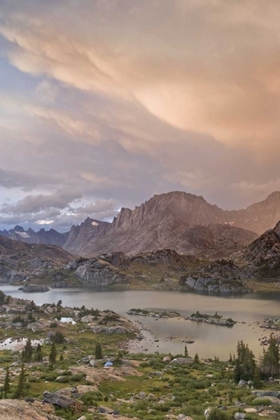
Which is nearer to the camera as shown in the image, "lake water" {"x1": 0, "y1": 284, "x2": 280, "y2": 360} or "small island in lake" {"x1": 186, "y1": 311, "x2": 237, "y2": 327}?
"lake water" {"x1": 0, "y1": 284, "x2": 280, "y2": 360}

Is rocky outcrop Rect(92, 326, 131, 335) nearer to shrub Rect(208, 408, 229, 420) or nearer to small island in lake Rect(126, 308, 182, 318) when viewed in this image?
small island in lake Rect(126, 308, 182, 318)

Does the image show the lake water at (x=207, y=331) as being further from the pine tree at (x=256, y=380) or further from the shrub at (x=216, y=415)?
the shrub at (x=216, y=415)

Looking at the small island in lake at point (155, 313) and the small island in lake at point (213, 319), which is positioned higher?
the small island in lake at point (213, 319)

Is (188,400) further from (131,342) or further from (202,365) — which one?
(131,342)

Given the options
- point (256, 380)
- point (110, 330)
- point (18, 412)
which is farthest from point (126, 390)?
point (110, 330)

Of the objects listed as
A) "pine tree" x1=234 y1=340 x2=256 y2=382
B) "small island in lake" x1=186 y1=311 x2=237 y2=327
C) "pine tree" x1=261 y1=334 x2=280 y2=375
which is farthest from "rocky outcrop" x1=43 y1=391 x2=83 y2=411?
"small island in lake" x1=186 y1=311 x2=237 y2=327

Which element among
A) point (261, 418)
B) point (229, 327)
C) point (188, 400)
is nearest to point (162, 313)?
point (229, 327)

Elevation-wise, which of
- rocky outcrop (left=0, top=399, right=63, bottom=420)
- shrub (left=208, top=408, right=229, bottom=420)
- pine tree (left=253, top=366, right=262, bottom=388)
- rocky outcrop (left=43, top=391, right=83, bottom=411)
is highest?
rocky outcrop (left=0, top=399, right=63, bottom=420)

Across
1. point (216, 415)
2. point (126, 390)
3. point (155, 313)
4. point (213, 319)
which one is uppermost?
point (216, 415)

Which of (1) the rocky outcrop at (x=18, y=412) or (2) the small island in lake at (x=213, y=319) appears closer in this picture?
(1) the rocky outcrop at (x=18, y=412)

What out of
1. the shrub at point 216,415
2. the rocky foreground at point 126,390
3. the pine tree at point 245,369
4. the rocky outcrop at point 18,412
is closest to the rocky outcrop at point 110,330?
the rocky foreground at point 126,390

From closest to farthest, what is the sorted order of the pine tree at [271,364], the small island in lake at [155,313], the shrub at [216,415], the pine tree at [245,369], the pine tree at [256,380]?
the shrub at [216,415], the pine tree at [256,380], the pine tree at [245,369], the pine tree at [271,364], the small island in lake at [155,313]

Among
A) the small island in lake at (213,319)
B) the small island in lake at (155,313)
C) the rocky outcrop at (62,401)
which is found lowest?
the small island in lake at (155,313)

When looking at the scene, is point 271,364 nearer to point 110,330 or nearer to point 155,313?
point 110,330
